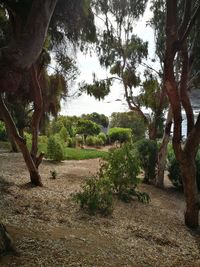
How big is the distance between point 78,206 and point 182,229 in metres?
2.15

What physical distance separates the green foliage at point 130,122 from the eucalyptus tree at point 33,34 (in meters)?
23.1

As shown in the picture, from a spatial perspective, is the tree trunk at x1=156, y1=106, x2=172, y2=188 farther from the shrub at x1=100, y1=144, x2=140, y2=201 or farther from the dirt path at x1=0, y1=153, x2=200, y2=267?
the shrub at x1=100, y1=144, x2=140, y2=201

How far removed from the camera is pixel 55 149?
14.1m

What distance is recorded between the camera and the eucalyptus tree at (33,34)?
3041 mm

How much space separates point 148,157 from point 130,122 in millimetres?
23969

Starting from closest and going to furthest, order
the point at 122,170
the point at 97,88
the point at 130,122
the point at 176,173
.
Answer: the point at 122,170
the point at 176,173
the point at 97,88
the point at 130,122

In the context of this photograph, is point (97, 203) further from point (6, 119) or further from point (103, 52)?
point (103, 52)

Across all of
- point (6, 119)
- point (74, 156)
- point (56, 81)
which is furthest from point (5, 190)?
point (74, 156)

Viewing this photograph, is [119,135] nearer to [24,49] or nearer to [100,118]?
[100,118]

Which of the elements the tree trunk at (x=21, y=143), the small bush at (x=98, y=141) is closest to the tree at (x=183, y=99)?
the tree trunk at (x=21, y=143)

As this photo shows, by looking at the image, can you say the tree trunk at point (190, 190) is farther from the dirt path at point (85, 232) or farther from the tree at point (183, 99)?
the dirt path at point (85, 232)

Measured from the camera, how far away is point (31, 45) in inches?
126

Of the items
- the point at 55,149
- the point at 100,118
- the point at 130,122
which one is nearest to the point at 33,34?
the point at 55,149

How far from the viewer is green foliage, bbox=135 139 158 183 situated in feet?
38.2
